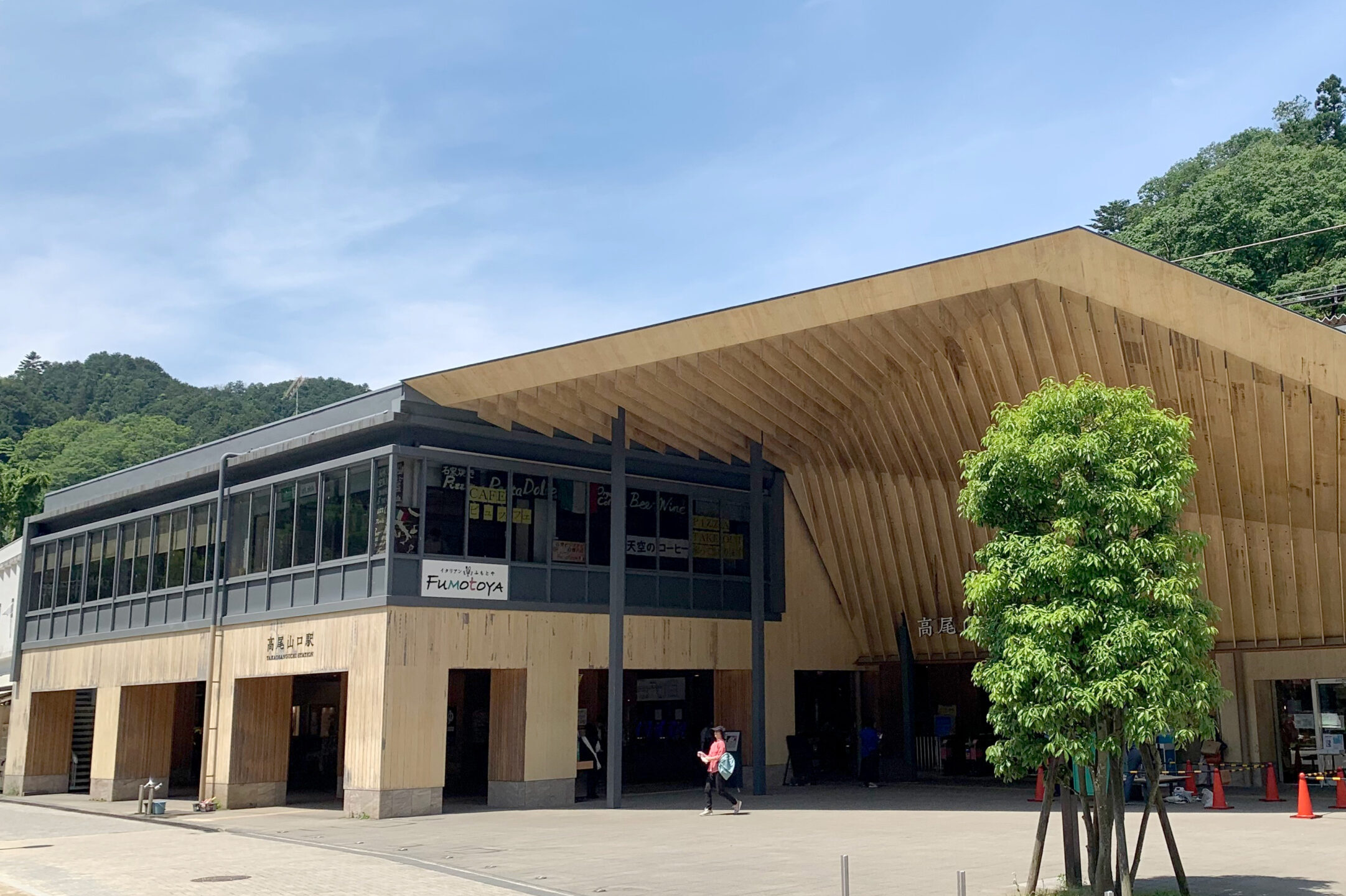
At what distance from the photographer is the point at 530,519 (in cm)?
2341

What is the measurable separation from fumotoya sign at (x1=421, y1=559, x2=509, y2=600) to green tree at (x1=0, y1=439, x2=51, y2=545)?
53.5 metres

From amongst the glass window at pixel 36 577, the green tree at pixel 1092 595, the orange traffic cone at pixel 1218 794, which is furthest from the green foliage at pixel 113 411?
the green tree at pixel 1092 595

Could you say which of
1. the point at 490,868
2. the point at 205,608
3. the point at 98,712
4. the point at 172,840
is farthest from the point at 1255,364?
the point at 98,712

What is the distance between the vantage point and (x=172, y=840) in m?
18.5

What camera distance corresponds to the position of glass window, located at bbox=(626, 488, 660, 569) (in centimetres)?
2481

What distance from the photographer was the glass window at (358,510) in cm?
2200

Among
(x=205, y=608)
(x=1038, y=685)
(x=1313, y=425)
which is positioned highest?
(x=1313, y=425)

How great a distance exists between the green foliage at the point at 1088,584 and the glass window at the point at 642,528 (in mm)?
13666

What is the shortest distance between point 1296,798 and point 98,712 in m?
25.5

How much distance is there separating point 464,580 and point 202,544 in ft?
24.9

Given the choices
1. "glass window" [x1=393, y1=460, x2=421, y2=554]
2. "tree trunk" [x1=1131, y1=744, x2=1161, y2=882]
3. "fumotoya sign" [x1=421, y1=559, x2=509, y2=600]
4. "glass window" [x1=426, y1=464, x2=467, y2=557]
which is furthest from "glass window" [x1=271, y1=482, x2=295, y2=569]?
"tree trunk" [x1=1131, y1=744, x2=1161, y2=882]

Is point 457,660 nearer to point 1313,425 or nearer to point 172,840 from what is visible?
point 172,840

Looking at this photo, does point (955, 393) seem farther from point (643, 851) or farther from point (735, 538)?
point (643, 851)

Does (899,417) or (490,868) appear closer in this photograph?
(490,868)
